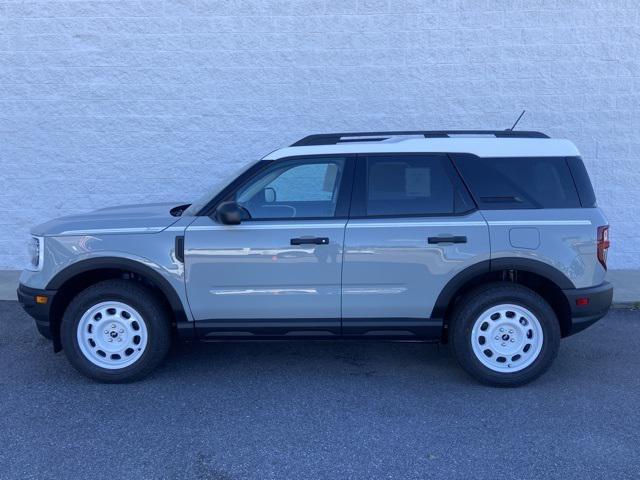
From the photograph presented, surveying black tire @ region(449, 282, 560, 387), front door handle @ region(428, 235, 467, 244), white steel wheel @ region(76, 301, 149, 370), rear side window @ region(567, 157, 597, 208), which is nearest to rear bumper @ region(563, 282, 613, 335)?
black tire @ region(449, 282, 560, 387)

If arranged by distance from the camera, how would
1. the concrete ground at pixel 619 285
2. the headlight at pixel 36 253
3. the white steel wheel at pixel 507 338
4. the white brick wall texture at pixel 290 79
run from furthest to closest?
the white brick wall texture at pixel 290 79 → the concrete ground at pixel 619 285 → the headlight at pixel 36 253 → the white steel wheel at pixel 507 338

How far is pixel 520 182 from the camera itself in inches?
186

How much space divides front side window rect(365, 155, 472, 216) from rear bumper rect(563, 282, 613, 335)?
1021 millimetres

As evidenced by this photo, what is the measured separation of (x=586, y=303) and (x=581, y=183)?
89 cm

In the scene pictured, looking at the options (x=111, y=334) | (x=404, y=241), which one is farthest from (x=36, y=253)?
(x=404, y=241)

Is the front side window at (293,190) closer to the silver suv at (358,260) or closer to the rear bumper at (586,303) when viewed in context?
the silver suv at (358,260)

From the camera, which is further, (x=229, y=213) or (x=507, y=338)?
(x=507, y=338)

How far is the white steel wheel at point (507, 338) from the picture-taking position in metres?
4.69

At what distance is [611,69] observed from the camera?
26.3 ft

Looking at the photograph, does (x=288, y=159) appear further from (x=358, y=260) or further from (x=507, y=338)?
(x=507, y=338)

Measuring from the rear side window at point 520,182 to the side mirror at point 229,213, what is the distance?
1.70 metres

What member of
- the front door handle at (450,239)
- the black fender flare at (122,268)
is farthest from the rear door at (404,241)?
the black fender flare at (122,268)

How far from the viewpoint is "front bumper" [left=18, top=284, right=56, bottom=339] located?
187 inches

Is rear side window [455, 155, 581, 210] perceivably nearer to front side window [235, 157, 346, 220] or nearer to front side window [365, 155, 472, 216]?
front side window [365, 155, 472, 216]
